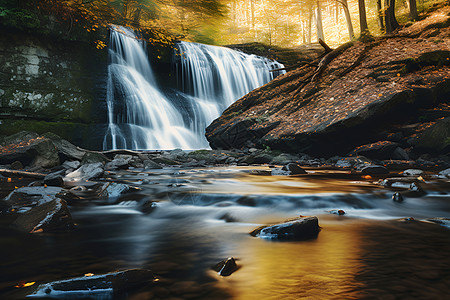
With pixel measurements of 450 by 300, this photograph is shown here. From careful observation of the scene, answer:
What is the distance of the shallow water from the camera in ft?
6.16

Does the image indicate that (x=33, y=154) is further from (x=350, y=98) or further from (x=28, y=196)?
(x=350, y=98)

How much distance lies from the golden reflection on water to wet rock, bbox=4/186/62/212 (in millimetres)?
3070

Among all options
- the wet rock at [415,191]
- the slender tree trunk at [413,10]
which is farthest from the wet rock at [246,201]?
the slender tree trunk at [413,10]

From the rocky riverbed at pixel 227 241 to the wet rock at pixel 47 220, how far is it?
0.01m

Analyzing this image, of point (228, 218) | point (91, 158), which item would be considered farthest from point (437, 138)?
point (91, 158)

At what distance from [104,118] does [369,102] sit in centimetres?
1275

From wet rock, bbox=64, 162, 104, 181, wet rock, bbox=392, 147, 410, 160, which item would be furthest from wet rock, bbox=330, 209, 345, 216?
wet rock, bbox=392, 147, 410, 160

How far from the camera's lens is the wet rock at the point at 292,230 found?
2998 millimetres

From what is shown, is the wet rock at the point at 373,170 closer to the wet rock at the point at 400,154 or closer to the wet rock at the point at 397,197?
the wet rock at the point at 400,154

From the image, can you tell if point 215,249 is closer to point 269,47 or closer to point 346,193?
point 346,193

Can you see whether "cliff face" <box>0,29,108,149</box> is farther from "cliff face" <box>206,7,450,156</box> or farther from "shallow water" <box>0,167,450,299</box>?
"shallow water" <box>0,167,450,299</box>

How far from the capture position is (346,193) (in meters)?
4.98

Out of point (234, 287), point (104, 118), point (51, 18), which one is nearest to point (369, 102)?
point (234, 287)

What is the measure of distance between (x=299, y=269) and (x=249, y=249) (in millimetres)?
581
